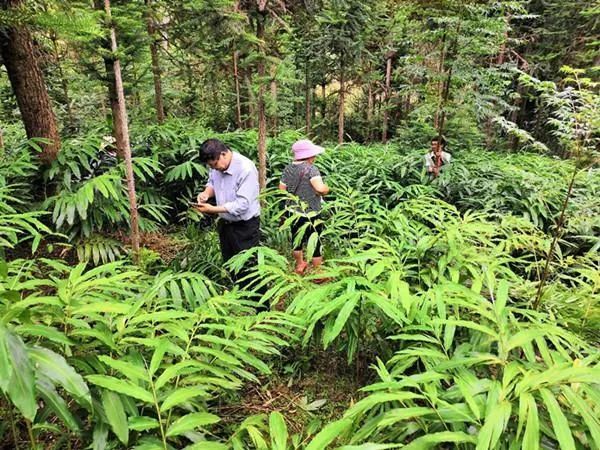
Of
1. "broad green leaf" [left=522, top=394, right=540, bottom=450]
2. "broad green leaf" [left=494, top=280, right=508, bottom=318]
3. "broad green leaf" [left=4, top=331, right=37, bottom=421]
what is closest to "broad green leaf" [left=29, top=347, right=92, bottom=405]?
"broad green leaf" [left=4, top=331, right=37, bottom=421]

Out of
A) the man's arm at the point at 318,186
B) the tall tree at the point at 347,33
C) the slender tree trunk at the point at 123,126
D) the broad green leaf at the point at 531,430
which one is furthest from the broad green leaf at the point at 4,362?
the tall tree at the point at 347,33

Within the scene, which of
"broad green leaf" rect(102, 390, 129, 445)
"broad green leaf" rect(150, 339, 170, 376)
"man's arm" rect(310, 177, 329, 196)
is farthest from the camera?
"man's arm" rect(310, 177, 329, 196)

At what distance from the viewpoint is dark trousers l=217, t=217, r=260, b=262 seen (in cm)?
362

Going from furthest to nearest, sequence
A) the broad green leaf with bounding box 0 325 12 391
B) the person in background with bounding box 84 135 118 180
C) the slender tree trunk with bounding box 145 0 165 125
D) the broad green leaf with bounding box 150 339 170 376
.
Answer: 1. the person in background with bounding box 84 135 118 180
2. the slender tree trunk with bounding box 145 0 165 125
3. the broad green leaf with bounding box 150 339 170 376
4. the broad green leaf with bounding box 0 325 12 391

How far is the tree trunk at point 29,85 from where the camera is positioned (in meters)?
3.96

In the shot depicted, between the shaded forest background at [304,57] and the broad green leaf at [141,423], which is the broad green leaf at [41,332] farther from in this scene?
the shaded forest background at [304,57]

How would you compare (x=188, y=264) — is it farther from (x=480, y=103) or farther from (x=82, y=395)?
(x=480, y=103)

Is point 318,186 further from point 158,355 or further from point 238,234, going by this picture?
point 158,355

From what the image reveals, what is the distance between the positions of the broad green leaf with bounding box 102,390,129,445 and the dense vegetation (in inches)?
0.4

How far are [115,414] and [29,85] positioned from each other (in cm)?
430

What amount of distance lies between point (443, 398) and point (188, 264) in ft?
10.5

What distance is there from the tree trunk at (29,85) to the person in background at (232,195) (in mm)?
2378

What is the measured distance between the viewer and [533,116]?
46.9 feet

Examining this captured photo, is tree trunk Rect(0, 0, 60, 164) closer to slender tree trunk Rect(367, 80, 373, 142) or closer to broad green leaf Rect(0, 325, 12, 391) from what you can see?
broad green leaf Rect(0, 325, 12, 391)
